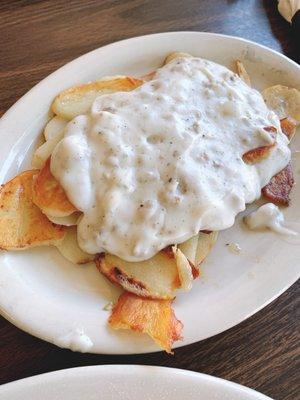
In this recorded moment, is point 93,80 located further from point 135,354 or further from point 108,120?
point 135,354

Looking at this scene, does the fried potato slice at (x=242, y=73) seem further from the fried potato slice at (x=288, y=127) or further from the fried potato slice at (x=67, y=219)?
the fried potato slice at (x=67, y=219)

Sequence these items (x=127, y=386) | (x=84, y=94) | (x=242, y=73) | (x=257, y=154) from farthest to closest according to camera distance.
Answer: (x=242, y=73) < (x=84, y=94) < (x=257, y=154) < (x=127, y=386)

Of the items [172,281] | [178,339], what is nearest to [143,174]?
[172,281]

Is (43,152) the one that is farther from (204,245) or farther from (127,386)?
(127,386)

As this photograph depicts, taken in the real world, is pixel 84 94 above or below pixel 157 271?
above

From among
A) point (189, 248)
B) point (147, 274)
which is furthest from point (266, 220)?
point (147, 274)
